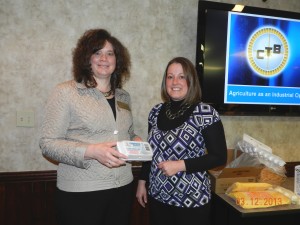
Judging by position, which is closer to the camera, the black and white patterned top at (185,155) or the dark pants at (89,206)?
the dark pants at (89,206)

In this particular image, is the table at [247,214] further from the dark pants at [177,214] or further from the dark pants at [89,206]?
the dark pants at [89,206]

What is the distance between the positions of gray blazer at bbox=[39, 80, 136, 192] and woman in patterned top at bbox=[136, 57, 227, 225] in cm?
22

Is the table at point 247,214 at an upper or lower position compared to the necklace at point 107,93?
lower

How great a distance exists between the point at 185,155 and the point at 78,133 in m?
0.56

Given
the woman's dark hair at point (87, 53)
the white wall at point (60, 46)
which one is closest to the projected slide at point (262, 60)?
the white wall at point (60, 46)

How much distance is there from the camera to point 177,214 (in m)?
1.48

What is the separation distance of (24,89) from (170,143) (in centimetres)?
106

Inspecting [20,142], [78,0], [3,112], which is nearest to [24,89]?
[3,112]

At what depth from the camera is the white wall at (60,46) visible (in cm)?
184

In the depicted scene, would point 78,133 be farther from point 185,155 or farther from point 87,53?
point 185,155

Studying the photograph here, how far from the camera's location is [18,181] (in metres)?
1.89

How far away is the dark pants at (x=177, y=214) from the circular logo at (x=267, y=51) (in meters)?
1.20

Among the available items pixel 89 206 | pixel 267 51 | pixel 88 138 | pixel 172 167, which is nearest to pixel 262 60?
pixel 267 51

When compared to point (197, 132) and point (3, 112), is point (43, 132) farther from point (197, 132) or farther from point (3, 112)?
point (197, 132)
